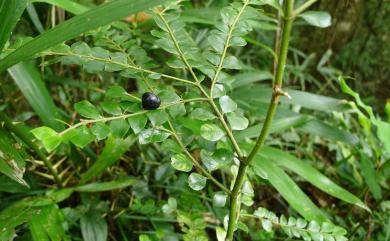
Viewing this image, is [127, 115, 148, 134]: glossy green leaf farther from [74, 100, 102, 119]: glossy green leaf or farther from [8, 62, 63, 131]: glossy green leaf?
[8, 62, 63, 131]: glossy green leaf

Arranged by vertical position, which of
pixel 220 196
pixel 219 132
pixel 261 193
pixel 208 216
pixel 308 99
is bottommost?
pixel 261 193

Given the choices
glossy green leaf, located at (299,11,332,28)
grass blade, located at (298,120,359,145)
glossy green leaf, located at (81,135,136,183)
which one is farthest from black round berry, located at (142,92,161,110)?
grass blade, located at (298,120,359,145)

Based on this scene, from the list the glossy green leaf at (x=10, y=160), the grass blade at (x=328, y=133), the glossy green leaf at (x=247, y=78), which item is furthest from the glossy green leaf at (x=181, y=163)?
the glossy green leaf at (x=247, y=78)

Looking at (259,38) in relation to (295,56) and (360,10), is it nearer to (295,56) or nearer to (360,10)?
(295,56)

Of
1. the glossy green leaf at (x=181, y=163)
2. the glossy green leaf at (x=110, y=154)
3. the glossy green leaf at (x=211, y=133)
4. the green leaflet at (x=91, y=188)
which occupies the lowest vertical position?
the green leaflet at (x=91, y=188)

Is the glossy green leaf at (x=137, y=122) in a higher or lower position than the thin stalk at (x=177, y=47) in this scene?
lower

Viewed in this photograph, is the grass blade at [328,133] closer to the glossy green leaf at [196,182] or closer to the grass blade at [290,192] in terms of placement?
the grass blade at [290,192]

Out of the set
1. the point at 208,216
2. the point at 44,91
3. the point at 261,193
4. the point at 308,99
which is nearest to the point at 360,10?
the point at 308,99
